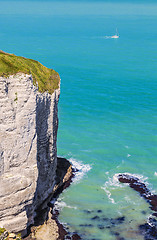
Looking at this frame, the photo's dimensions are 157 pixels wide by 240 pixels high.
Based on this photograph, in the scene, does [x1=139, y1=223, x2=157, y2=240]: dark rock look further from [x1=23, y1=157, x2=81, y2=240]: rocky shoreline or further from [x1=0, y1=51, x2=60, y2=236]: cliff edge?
[x1=0, y1=51, x2=60, y2=236]: cliff edge

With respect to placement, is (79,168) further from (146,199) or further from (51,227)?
(51,227)

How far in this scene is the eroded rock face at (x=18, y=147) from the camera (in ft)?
108

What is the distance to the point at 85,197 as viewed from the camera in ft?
160

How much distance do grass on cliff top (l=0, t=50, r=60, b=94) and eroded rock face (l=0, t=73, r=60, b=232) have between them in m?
0.85

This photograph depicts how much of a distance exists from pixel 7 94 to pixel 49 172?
1500cm

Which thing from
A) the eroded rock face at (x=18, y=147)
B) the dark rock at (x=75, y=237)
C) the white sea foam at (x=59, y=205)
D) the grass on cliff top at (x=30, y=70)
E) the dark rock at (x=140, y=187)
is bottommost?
the dark rock at (x=75, y=237)

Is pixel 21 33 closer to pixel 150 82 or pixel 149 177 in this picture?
pixel 150 82

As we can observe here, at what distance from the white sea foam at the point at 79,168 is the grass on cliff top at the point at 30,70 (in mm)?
16998

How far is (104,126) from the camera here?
73.1 m

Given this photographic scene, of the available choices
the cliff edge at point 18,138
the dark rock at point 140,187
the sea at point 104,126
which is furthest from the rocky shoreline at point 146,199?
the cliff edge at point 18,138

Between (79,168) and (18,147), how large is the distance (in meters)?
24.3

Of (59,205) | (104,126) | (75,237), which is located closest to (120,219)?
(75,237)

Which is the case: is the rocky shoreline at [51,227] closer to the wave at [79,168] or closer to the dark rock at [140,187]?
the wave at [79,168]

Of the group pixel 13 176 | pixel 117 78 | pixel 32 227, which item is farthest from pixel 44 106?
pixel 117 78
